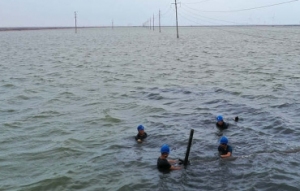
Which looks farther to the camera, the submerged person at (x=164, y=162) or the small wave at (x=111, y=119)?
the small wave at (x=111, y=119)

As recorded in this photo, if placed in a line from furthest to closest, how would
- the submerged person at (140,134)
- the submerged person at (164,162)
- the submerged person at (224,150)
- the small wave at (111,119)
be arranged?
the small wave at (111,119) → the submerged person at (140,134) → the submerged person at (224,150) → the submerged person at (164,162)

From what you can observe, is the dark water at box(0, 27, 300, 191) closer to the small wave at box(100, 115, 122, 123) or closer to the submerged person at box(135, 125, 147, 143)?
the small wave at box(100, 115, 122, 123)

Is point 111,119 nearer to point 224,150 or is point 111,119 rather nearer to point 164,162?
point 164,162

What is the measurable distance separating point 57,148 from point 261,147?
926 cm

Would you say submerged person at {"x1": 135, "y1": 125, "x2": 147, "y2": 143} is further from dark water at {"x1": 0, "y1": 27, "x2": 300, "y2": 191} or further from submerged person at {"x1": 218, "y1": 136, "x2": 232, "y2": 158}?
submerged person at {"x1": 218, "y1": 136, "x2": 232, "y2": 158}

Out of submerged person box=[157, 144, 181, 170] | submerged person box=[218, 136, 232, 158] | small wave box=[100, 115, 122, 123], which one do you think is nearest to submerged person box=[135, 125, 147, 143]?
submerged person box=[157, 144, 181, 170]

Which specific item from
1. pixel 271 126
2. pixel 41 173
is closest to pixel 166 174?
pixel 41 173

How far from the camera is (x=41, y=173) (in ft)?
44.1

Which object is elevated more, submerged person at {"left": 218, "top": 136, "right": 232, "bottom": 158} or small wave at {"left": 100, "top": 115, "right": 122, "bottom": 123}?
small wave at {"left": 100, "top": 115, "right": 122, "bottom": 123}

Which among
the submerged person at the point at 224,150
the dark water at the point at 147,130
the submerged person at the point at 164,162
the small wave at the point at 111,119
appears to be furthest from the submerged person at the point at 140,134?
the submerged person at the point at 224,150

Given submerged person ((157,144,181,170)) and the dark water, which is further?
submerged person ((157,144,181,170))

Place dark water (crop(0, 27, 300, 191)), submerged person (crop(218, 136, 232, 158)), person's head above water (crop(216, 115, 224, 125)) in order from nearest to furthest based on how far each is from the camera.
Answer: dark water (crop(0, 27, 300, 191)) < submerged person (crop(218, 136, 232, 158)) < person's head above water (crop(216, 115, 224, 125))

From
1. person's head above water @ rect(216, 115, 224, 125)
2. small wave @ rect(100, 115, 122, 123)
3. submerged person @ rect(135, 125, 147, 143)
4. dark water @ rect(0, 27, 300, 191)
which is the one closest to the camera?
dark water @ rect(0, 27, 300, 191)

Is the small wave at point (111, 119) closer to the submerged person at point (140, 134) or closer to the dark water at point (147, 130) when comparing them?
the dark water at point (147, 130)
